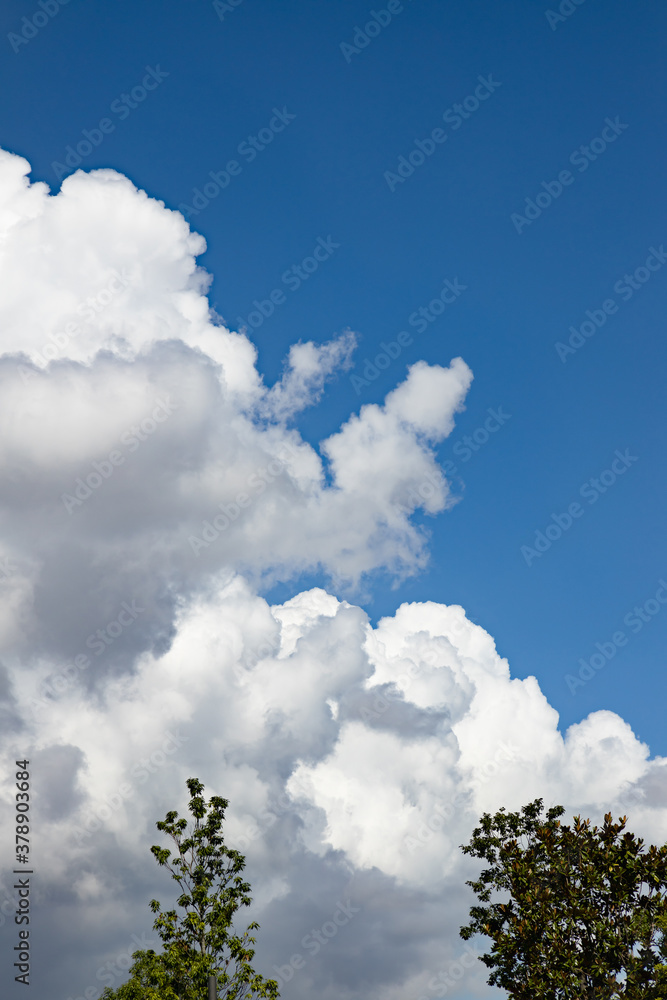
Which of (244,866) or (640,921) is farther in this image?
(244,866)

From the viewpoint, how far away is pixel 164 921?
32.5m

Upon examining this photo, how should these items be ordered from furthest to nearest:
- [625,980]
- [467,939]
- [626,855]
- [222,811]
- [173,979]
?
[467,939]
[222,811]
[173,979]
[626,855]
[625,980]

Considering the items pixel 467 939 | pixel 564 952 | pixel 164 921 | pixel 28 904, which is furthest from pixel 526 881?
pixel 28 904

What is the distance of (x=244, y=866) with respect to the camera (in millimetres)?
33719

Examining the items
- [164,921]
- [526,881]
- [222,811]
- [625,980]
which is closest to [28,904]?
[164,921]

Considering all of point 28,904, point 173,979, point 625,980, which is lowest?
point 625,980

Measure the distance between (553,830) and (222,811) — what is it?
42.0ft

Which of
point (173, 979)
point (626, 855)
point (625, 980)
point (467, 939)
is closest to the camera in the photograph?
point (625, 980)

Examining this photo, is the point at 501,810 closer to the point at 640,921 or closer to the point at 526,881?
the point at 526,881

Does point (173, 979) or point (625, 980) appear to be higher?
point (173, 979)

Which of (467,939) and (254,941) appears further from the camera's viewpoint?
(467,939)

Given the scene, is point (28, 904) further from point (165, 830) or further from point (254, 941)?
point (254, 941)

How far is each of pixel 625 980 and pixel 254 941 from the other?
13223 mm

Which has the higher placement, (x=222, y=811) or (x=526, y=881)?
(x=222, y=811)
